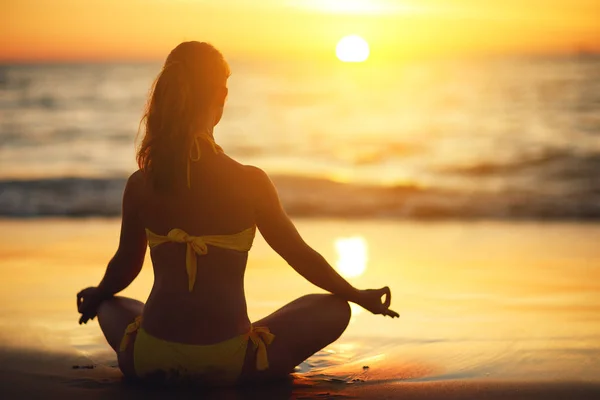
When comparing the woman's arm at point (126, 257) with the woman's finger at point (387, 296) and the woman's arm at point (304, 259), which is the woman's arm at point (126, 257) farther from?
the woman's finger at point (387, 296)

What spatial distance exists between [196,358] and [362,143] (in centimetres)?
1859

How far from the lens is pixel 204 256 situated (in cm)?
338

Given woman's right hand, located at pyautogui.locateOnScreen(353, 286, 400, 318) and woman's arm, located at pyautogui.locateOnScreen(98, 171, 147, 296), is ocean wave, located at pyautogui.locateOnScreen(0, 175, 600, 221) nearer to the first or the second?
woman's arm, located at pyautogui.locateOnScreen(98, 171, 147, 296)

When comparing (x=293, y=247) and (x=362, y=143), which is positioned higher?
(x=362, y=143)

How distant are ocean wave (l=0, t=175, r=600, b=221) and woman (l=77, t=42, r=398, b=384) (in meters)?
6.92

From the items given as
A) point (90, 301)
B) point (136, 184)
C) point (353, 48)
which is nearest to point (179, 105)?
point (136, 184)

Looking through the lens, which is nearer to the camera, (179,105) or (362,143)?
(179,105)

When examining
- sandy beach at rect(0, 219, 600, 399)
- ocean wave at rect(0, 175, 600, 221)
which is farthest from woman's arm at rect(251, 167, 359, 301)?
ocean wave at rect(0, 175, 600, 221)

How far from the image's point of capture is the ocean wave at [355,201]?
10.7 m

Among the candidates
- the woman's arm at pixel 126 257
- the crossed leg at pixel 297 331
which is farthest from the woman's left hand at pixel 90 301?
the crossed leg at pixel 297 331

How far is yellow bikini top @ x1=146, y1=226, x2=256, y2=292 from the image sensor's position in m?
3.35

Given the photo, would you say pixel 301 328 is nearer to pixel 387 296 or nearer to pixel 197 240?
pixel 387 296

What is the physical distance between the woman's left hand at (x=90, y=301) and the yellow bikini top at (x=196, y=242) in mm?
503

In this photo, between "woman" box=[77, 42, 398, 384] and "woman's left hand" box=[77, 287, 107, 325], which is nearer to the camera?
"woman" box=[77, 42, 398, 384]
